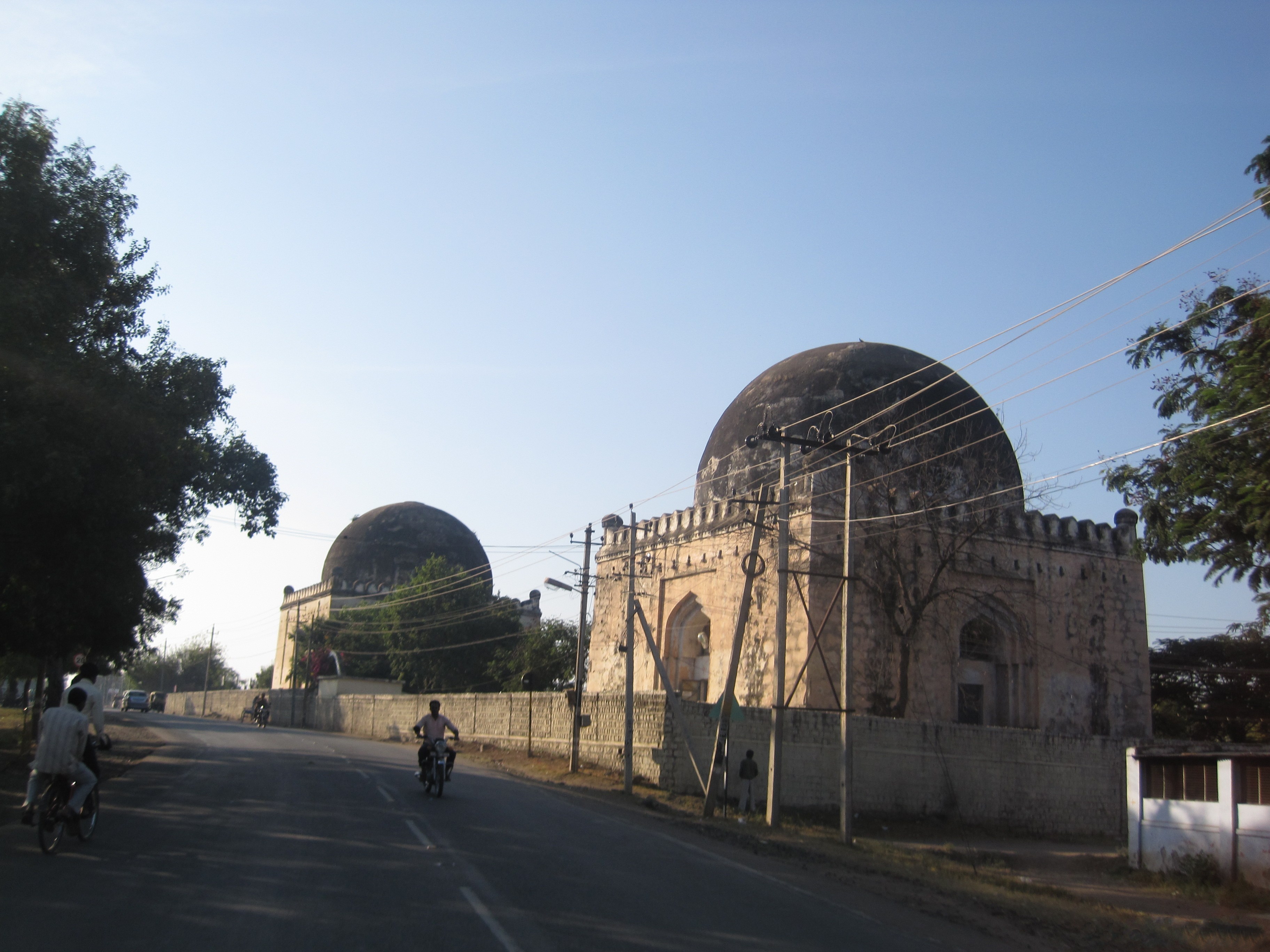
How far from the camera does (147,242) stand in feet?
45.5

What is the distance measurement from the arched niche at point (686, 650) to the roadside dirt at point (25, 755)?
12.8 metres

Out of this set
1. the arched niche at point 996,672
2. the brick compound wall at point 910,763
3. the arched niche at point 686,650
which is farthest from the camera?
the arched niche at point 686,650

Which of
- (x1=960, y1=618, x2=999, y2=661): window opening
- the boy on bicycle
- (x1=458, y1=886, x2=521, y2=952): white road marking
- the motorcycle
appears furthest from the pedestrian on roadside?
the boy on bicycle

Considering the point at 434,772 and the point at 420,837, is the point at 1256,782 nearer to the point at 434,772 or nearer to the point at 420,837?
the point at 420,837

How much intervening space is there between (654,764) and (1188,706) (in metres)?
21.2

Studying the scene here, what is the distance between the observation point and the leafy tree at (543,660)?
4006cm

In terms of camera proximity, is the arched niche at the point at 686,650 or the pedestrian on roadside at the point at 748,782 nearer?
the pedestrian on roadside at the point at 748,782

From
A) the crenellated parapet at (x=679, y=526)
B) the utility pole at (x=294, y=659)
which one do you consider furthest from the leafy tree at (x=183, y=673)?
the crenellated parapet at (x=679, y=526)

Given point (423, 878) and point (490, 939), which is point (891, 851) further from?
point (490, 939)

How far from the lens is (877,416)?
23.9 meters

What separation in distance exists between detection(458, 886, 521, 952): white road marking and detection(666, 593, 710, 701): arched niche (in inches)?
804

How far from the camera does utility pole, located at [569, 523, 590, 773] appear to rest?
948 inches

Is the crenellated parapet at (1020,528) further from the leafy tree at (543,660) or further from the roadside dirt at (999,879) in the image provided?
the leafy tree at (543,660)

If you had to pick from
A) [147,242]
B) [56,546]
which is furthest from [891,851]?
[147,242]
